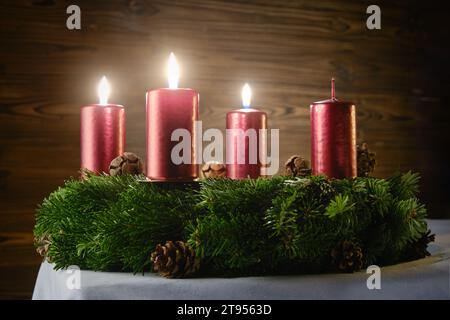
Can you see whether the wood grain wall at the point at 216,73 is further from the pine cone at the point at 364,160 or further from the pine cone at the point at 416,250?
the pine cone at the point at 416,250

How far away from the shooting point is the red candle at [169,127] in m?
0.80

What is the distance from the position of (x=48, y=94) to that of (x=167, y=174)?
1194 mm

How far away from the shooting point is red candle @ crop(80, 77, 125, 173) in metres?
1.07

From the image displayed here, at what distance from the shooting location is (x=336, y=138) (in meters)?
0.87

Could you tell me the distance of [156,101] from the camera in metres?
0.80

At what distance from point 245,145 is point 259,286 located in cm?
40

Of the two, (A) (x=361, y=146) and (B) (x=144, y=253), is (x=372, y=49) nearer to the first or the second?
(A) (x=361, y=146)

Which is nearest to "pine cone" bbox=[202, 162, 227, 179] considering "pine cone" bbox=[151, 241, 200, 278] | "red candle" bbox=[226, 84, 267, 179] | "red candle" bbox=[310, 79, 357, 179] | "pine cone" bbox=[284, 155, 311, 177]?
"red candle" bbox=[226, 84, 267, 179]

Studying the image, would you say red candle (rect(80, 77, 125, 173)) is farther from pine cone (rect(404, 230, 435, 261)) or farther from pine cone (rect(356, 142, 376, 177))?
pine cone (rect(404, 230, 435, 261))

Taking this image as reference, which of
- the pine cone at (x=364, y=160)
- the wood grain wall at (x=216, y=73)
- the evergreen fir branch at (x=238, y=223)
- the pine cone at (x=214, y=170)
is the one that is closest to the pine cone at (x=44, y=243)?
the evergreen fir branch at (x=238, y=223)

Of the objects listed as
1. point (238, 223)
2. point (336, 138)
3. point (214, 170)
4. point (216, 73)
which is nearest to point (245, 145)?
point (214, 170)

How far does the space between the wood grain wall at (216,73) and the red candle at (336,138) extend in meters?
1.16

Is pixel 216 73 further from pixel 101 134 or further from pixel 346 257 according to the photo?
pixel 346 257

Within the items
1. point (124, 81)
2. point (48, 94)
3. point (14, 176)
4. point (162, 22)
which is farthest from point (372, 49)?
point (14, 176)
